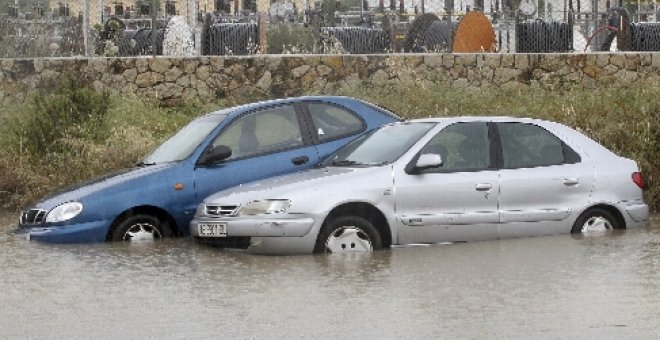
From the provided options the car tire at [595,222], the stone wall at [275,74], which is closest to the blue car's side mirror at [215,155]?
the car tire at [595,222]

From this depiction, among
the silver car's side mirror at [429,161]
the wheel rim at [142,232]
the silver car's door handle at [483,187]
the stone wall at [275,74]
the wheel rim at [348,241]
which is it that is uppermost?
the stone wall at [275,74]

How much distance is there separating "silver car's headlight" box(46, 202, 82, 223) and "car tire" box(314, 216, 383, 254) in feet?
9.41

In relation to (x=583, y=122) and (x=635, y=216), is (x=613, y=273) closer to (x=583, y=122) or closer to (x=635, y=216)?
(x=635, y=216)

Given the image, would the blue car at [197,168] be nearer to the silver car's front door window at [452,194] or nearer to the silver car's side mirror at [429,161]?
the silver car's front door window at [452,194]

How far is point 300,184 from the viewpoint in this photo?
14320mm

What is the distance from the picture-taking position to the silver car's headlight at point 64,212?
1582cm

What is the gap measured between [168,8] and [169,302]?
44.5 m

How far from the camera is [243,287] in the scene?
1239 cm

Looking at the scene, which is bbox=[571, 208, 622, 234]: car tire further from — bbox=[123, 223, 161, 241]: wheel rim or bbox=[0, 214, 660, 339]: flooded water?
bbox=[123, 223, 161, 241]: wheel rim

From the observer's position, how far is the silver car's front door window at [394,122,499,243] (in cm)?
1448

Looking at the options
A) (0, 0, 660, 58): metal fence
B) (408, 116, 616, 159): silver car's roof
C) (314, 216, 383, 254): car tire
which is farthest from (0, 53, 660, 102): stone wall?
(314, 216, 383, 254): car tire

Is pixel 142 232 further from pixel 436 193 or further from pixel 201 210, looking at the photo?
pixel 436 193

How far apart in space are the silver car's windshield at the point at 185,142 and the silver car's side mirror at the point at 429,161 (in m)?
2.76

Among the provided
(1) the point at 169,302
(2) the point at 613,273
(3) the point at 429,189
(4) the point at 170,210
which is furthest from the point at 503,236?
(1) the point at 169,302
